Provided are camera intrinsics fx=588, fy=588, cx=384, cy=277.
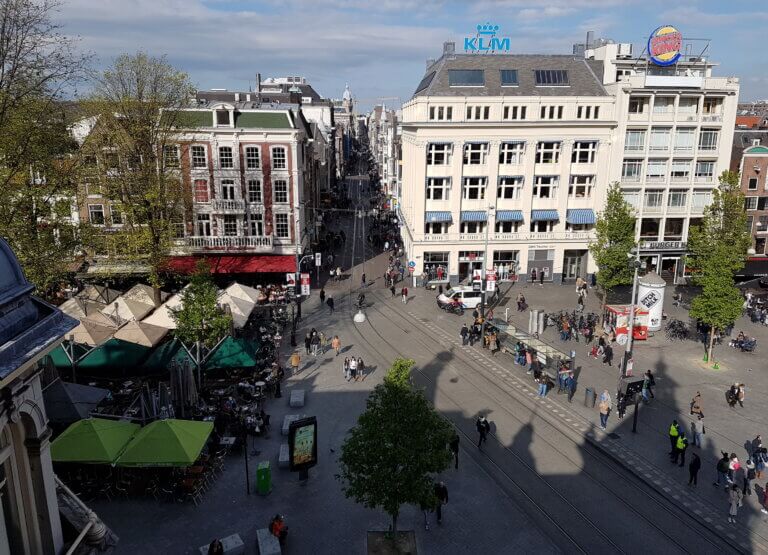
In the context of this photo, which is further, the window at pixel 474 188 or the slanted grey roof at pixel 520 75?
the window at pixel 474 188

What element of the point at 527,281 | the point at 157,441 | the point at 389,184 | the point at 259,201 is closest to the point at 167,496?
the point at 157,441

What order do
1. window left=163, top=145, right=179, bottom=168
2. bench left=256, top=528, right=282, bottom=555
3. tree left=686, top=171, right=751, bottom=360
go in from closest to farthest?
bench left=256, top=528, right=282, bottom=555 → tree left=686, top=171, right=751, bottom=360 → window left=163, top=145, right=179, bottom=168

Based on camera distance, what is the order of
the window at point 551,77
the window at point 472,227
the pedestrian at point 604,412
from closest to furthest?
the pedestrian at point 604,412 < the window at point 551,77 < the window at point 472,227

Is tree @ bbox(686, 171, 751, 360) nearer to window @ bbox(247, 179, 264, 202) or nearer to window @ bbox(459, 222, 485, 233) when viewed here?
window @ bbox(459, 222, 485, 233)

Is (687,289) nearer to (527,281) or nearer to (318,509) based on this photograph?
(527,281)

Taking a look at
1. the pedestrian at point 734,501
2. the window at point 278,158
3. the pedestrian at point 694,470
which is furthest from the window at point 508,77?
the pedestrian at point 734,501

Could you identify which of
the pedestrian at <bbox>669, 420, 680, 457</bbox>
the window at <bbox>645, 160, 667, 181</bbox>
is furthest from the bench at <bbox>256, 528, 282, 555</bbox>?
the window at <bbox>645, 160, 667, 181</bbox>

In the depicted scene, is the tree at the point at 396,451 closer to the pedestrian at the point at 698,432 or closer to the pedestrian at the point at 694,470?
the pedestrian at the point at 694,470
